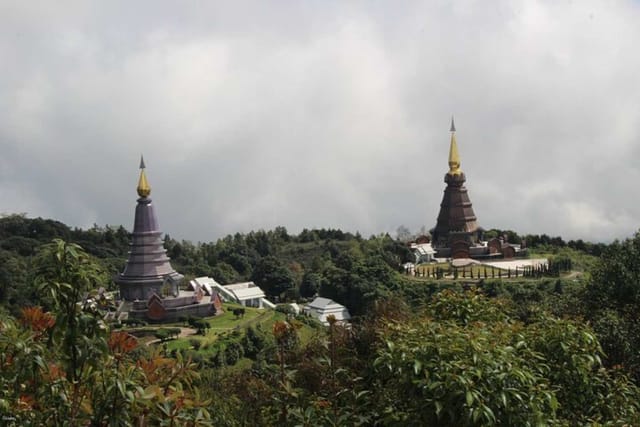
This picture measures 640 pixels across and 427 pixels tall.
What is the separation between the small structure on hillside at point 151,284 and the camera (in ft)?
111

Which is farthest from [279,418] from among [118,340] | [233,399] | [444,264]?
[444,264]

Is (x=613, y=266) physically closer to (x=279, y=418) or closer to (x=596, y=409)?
(x=596, y=409)

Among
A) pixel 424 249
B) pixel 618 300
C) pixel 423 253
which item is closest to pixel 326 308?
pixel 423 253

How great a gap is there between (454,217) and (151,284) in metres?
19.8

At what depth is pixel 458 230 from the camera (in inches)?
1843

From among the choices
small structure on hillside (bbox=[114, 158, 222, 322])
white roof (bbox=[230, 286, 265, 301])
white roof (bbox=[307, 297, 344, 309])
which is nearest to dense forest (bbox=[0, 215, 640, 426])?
small structure on hillside (bbox=[114, 158, 222, 322])

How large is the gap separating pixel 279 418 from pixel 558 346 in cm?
248

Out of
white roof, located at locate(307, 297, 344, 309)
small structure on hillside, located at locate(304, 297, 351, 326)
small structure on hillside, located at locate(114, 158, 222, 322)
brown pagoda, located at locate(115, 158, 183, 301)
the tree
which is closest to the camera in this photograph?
small structure on hillside, located at locate(114, 158, 222, 322)

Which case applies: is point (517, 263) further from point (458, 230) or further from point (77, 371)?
point (77, 371)

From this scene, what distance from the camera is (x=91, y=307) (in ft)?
12.9

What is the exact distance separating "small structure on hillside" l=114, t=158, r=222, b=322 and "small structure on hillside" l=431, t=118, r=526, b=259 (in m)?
16.1

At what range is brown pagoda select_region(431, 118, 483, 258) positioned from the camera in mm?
46156

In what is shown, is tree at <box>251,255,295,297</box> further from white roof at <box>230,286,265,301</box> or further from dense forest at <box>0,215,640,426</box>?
dense forest at <box>0,215,640,426</box>

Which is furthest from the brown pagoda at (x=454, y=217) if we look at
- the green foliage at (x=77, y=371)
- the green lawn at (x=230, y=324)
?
the green foliage at (x=77, y=371)
